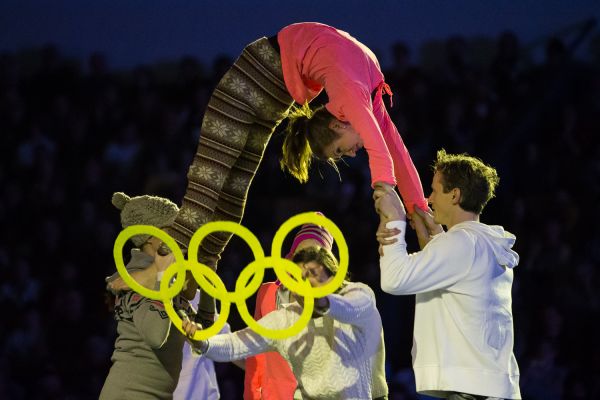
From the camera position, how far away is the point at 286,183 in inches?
290

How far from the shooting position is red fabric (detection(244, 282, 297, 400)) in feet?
14.4

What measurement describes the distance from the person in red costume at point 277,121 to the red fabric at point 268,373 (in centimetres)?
31

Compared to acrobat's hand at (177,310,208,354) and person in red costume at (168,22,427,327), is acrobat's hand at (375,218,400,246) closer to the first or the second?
person in red costume at (168,22,427,327)

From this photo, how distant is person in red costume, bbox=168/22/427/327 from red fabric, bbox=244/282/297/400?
31 centimetres

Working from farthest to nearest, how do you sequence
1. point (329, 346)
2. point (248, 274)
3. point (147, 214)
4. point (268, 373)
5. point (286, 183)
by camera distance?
point (286, 183), point (268, 373), point (147, 214), point (329, 346), point (248, 274)

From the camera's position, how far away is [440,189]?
154 inches

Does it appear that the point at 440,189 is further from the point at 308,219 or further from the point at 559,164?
the point at 559,164

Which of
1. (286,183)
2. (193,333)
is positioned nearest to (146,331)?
(193,333)

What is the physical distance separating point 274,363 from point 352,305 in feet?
2.01

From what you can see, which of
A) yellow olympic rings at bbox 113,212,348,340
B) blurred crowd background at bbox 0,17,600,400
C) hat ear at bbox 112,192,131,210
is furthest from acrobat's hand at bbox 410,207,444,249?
blurred crowd background at bbox 0,17,600,400

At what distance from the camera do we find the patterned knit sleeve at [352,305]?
3.86m

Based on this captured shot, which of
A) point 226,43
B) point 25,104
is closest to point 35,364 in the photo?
point 25,104

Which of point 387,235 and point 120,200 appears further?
point 120,200

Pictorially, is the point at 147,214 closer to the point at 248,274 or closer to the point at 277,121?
the point at 277,121
